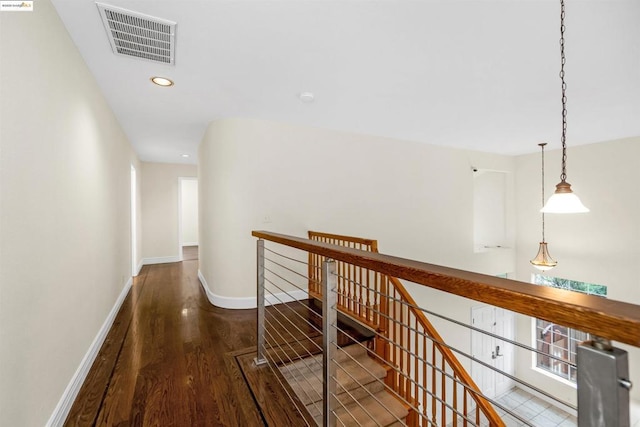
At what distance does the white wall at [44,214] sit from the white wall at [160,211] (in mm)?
4133

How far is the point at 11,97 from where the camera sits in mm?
1224

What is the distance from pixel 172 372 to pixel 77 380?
1.89 feet

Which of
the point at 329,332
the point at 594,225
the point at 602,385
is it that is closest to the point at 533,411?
the point at 594,225

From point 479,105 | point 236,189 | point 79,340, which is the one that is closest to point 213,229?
point 236,189

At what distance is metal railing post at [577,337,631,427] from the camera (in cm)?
46

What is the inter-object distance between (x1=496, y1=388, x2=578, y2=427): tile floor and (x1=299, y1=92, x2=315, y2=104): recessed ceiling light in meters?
6.03

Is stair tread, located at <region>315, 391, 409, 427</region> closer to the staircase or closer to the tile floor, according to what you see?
the staircase

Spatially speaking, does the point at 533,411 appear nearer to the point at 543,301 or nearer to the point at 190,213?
the point at 543,301

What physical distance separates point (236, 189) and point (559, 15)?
3185 millimetres

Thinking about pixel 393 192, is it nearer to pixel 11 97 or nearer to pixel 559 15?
pixel 559 15

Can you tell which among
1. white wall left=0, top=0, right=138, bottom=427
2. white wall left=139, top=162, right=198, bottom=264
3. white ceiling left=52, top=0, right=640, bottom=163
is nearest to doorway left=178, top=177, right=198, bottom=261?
white wall left=139, top=162, right=198, bottom=264

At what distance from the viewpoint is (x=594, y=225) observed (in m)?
4.99

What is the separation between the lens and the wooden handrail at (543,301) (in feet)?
1.47

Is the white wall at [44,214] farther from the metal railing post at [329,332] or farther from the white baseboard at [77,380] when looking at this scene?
the metal railing post at [329,332]
